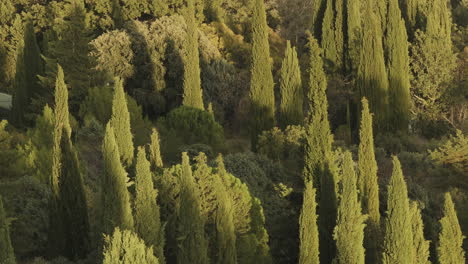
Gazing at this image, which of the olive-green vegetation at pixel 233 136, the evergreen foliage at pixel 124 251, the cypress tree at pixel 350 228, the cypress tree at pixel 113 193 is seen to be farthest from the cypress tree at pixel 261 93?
the evergreen foliage at pixel 124 251

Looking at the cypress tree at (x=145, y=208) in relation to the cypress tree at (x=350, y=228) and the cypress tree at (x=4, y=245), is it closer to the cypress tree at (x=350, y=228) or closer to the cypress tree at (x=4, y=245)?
the cypress tree at (x=4, y=245)

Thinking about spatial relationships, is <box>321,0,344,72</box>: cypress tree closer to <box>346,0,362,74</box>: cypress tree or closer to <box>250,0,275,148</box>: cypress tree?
<box>346,0,362,74</box>: cypress tree

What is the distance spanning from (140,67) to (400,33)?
1628 centimetres

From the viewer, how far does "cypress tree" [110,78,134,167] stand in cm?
2238

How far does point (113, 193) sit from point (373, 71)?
2018 centimetres

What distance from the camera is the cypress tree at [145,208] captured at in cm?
1772

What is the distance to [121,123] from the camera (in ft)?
74.6

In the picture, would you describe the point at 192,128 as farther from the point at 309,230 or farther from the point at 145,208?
the point at 145,208

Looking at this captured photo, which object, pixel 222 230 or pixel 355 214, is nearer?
pixel 222 230

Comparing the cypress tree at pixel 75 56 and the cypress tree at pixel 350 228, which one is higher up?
the cypress tree at pixel 75 56

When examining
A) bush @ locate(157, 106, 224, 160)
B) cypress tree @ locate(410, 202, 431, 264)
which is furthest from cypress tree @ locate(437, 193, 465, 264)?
bush @ locate(157, 106, 224, 160)

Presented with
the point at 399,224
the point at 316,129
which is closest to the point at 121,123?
the point at 316,129

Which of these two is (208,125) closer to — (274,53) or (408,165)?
(408,165)

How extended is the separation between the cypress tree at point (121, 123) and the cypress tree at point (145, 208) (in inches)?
194
